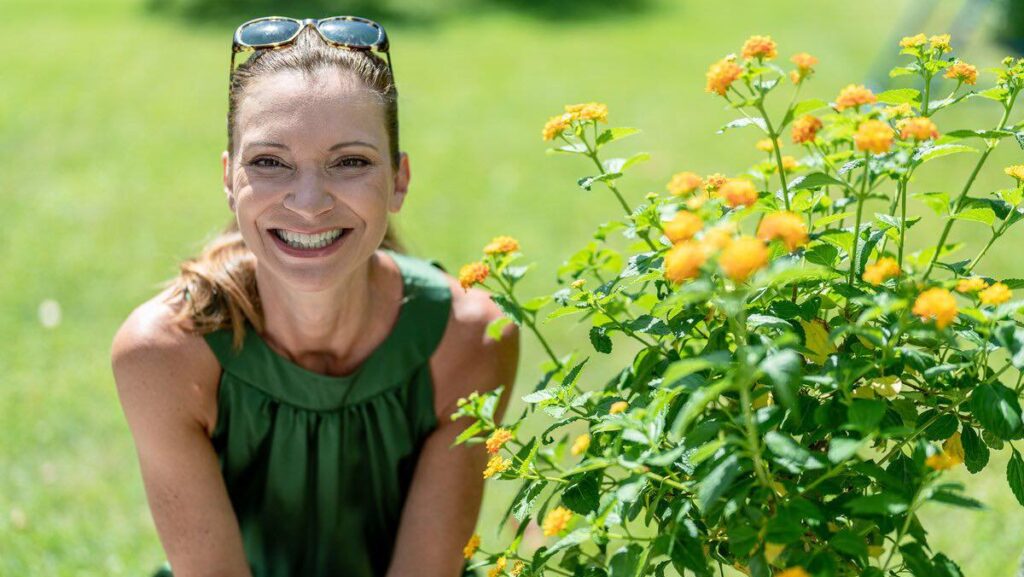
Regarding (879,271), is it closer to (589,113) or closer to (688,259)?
(688,259)

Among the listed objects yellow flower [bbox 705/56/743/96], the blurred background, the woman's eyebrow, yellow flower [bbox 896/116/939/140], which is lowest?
the blurred background

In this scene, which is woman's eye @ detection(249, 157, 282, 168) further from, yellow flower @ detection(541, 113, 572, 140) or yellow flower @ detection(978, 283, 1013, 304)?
yellow flower @ detection(978, 283, 1013, 304)

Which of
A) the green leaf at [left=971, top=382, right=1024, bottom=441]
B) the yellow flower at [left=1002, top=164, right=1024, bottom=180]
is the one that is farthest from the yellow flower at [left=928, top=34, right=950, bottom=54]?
the green leaf at [left=971, top=382, right=1024, bottom=441]

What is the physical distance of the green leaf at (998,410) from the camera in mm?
1565

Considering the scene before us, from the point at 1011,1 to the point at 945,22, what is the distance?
1.26 metres

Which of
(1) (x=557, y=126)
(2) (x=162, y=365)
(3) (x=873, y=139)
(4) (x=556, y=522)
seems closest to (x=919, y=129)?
(3) (x=873, y=139)

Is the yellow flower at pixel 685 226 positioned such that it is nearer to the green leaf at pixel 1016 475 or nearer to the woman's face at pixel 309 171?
the green leaf at pixel 1016 475

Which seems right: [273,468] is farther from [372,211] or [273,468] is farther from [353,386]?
[372,211]

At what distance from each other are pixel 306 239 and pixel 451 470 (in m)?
0.62

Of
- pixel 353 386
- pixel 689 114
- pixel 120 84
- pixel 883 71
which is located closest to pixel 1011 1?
pixel 883 71

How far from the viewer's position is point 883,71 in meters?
7.33

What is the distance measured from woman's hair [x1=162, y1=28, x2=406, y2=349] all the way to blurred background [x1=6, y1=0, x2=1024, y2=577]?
41 cm

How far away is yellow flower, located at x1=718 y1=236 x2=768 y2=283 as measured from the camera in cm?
125

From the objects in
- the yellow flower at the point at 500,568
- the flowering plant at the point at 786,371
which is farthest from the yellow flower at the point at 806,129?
the yellow flower at the point at 500,568
